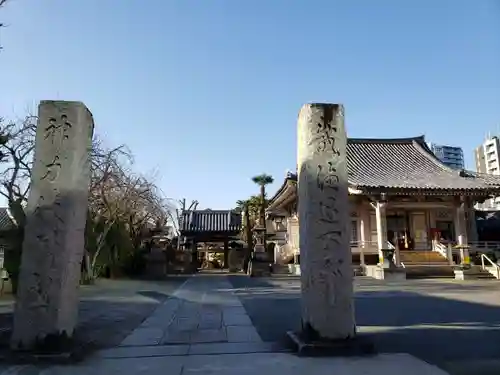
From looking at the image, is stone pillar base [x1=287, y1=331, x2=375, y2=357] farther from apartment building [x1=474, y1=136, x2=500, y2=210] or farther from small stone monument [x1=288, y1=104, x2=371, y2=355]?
apartment building [x1=474, y1=136, x2=500, y2=210]

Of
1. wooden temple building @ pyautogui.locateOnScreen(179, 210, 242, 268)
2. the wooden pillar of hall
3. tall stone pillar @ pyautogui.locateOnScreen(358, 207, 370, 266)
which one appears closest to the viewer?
the wooden pillar of hall

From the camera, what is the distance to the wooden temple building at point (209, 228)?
3391 cm

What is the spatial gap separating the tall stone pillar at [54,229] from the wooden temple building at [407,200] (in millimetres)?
17264

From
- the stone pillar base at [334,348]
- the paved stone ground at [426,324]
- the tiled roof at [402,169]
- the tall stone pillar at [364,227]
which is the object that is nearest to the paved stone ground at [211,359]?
the stone pillar base at [334,348]

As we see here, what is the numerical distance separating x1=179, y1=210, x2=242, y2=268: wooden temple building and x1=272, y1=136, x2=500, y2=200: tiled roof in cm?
632

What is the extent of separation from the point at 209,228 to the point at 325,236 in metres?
29.1

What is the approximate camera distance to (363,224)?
24172 millimetres

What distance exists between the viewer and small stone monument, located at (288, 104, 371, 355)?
17.2ft

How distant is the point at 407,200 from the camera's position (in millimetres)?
23297

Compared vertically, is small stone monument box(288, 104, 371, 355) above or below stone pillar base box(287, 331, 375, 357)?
above

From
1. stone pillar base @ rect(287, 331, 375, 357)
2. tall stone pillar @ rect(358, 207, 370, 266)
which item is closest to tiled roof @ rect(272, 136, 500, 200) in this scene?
tall stone pillar @ rect(358, 207, 370, 266)

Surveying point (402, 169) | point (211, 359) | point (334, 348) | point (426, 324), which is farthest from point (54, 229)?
point (402, 169)

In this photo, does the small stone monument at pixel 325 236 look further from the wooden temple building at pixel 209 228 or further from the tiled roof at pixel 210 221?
the tiled roof at pixel 210 221

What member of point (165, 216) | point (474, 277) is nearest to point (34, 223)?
point (474, 277)
